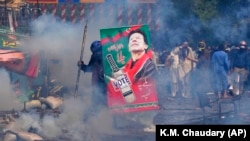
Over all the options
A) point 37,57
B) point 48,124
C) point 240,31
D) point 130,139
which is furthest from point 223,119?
point 240,31

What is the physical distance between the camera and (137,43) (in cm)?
1104

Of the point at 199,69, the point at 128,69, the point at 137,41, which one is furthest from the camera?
the point at 199,69

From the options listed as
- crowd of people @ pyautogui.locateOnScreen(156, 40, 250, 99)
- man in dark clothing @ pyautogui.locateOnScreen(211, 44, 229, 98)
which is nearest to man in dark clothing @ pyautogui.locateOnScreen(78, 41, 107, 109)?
man in dark clothing @ pyautogui.locateOnScreen(211, 44, 229, 98)

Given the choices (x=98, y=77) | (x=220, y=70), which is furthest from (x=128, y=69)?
(x=220, y=70)

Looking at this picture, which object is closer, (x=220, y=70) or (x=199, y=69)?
(x=220, y=70)

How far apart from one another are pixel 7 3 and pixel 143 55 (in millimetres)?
6179

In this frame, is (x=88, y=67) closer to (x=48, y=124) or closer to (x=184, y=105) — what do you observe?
(x=48, y=124)

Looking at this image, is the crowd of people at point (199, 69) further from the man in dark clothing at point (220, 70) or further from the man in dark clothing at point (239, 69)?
the man in dark clothing at point (220, 70)
